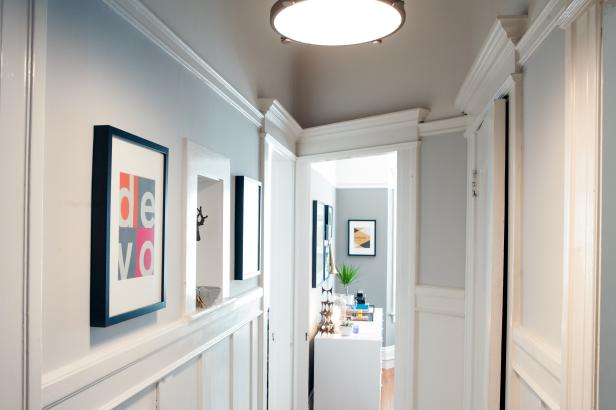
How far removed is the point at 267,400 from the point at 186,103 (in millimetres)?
1638

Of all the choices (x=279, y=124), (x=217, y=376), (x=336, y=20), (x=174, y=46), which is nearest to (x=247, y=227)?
(x=217, y=376)

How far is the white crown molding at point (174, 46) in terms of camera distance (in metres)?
1.11

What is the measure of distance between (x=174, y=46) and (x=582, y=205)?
3.90 ft

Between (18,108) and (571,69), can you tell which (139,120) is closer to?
(18,108)

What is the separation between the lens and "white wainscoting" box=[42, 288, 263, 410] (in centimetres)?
95

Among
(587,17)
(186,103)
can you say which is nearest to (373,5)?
(587,17)

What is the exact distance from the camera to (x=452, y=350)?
7.64 ft

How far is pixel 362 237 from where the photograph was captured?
514 cm

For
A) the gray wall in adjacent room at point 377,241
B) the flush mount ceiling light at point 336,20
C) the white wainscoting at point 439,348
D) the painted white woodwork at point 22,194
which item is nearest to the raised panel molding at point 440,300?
the white wainscoting at point 439,348

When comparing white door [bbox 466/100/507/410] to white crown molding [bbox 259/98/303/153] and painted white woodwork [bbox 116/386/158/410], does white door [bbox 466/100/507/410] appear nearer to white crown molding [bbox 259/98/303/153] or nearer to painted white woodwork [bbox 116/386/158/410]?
white crown molding [bbox 259/98/303/153]

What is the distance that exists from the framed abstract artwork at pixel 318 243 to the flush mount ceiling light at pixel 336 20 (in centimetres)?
205

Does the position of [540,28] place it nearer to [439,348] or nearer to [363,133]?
[363,133]

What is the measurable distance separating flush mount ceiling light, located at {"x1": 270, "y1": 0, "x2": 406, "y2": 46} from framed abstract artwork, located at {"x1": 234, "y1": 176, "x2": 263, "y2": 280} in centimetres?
76

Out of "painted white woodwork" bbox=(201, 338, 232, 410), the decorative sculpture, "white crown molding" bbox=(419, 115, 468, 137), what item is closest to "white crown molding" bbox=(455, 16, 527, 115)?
"white crown molding" bbox=(419, 115, 468, 137)
